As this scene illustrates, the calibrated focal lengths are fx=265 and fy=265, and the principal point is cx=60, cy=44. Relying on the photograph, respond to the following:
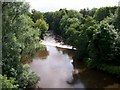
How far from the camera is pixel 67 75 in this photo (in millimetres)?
37375

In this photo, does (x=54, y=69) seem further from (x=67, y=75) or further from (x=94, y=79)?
(x=94, y=79)

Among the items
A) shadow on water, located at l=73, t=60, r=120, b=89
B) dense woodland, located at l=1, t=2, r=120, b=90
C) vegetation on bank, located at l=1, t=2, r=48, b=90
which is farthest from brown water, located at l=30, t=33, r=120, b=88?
Answer: vegetation on bank, located at l=1, t=2, r=48, b=90

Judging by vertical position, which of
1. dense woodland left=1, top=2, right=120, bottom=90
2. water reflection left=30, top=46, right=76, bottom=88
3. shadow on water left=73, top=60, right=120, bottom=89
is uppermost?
dense woodland left=1, top=2, right=120, bottom=90

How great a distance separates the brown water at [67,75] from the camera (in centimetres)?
3272

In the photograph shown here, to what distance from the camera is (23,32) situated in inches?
1079

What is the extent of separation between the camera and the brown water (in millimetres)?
32719

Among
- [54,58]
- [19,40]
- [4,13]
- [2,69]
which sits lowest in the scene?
[54,58]

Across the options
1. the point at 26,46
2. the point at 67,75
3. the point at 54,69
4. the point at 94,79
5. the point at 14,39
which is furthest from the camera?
the point at 54,69

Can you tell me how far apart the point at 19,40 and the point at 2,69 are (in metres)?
3.61

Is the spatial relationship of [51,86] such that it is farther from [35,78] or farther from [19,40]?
[19,40]

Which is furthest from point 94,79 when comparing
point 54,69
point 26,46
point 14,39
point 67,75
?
point 14,39


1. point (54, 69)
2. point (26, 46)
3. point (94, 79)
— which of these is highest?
point (26, 46)

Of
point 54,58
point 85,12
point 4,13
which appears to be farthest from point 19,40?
point 85,12

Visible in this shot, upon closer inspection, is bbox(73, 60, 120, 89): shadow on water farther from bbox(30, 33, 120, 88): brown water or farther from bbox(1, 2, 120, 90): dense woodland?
bbox(1, 2, 120, 90): dense woodland
